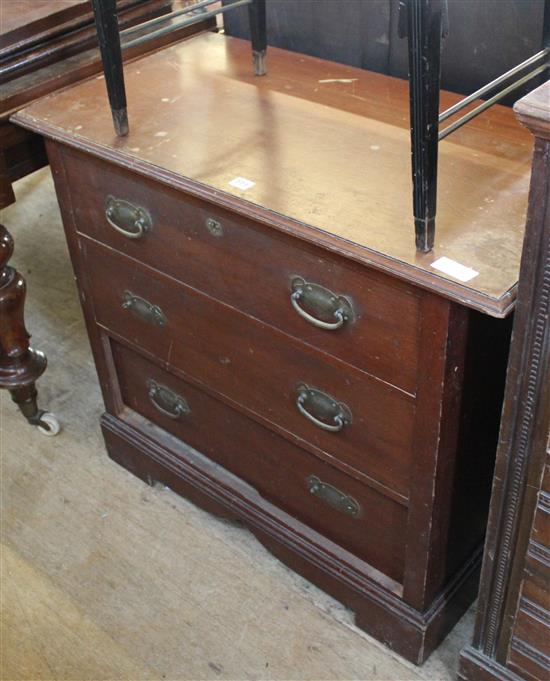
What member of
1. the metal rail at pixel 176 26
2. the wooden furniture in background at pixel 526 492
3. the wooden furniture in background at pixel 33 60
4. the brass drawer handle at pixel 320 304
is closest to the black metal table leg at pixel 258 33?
the metal rail at pixel 176 26

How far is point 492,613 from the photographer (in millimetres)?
1401

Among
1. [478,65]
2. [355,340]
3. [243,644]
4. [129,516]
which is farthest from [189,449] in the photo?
[478,65]

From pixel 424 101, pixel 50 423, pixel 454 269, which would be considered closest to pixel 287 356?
pixel 454 269

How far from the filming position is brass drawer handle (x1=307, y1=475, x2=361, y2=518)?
152 cm

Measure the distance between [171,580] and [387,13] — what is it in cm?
112

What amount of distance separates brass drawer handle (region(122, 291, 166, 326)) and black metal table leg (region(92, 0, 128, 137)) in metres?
0.31

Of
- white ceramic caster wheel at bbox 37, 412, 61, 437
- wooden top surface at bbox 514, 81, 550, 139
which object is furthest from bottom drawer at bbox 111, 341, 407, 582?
wooden top surface at bbox 514, 81, 550, 139

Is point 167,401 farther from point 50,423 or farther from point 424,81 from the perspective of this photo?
point 424,81

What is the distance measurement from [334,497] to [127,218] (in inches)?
23.0

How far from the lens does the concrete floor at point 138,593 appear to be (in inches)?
62.9

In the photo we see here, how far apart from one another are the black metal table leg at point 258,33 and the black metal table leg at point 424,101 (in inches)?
23.4

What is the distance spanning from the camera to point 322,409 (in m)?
Result: 1.42

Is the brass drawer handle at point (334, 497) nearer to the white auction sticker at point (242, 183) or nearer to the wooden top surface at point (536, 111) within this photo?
the white auction sticker at point (242, 183)

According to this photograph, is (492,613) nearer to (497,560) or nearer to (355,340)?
(497,560)
